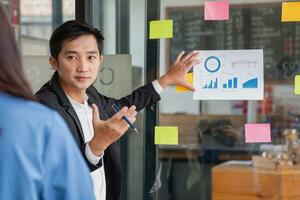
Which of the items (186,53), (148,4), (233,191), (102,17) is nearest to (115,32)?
(102,17)

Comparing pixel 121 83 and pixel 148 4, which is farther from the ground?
pixel 148 4

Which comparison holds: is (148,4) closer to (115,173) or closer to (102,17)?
(102,17)

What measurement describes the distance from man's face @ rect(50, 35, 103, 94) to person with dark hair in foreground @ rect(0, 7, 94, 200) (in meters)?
0.97

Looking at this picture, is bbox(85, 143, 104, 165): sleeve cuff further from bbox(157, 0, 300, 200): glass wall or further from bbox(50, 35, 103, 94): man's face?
bbox(157, 0, 300, 200): glass wall

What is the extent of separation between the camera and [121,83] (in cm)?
277

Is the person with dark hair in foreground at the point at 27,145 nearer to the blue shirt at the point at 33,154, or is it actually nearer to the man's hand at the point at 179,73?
the blue shirt at the point at 33,154

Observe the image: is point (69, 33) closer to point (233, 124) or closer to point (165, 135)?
point (165, 135)

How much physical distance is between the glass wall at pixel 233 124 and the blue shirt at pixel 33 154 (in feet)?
5.27

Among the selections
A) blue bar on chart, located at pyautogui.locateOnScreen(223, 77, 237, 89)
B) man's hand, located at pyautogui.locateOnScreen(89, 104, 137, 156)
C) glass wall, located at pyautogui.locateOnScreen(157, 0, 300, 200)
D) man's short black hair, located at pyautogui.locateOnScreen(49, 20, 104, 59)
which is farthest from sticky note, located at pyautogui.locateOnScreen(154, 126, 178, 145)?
man's hand, located at pyautogui.locateOnScreen(89, 104, 137, 156)

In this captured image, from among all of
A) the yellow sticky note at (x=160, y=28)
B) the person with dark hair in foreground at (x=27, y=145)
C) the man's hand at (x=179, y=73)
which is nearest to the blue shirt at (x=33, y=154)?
the person with dark hair in foreground at (x=27, y=145)

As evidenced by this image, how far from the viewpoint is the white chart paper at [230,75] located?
8.23 ft

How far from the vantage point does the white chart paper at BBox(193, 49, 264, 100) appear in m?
2.51

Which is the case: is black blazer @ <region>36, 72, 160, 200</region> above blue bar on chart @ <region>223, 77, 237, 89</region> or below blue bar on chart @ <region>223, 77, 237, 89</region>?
below

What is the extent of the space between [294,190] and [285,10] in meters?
0.87
